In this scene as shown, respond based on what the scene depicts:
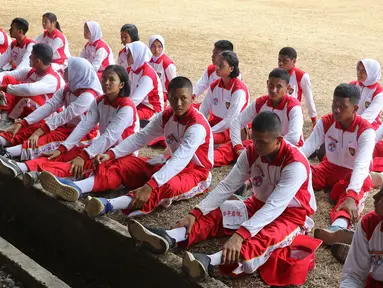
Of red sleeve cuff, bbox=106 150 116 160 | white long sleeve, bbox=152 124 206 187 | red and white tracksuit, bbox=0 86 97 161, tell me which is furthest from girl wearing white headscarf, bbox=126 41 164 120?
white long sleeve, bbox=152 124 206 187

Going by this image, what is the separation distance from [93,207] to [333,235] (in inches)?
68.9

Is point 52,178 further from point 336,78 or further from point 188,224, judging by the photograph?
point 336,78

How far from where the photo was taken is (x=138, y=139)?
523 cm

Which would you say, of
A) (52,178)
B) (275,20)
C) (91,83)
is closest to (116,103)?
(91,83)

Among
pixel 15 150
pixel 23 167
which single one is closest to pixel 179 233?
pixel 23 167

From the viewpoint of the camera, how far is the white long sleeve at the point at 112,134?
5332mm

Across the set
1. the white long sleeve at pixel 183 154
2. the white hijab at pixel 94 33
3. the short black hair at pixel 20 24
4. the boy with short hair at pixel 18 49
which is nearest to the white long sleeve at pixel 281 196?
the white long sleeve at pixel 183 154

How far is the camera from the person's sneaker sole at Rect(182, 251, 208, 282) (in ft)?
11.5

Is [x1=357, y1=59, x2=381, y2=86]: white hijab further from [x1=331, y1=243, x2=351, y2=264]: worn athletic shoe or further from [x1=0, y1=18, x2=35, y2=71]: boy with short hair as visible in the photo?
[x1=0, y1=18, x2=35, y2=71]: boy with short hair

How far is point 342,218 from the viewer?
4.57 m

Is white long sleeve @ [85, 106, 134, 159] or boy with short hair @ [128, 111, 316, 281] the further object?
white long sleeve @ [85, 106, 134, 159]

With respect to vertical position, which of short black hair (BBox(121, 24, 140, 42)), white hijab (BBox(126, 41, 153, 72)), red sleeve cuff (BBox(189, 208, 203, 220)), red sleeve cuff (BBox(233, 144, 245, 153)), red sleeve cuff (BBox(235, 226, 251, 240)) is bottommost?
red sleeve cuff (BBox(233, 144, 245, 153))

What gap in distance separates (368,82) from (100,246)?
146 inches

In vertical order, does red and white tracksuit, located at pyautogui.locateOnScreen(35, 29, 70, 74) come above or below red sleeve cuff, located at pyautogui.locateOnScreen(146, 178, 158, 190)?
above
